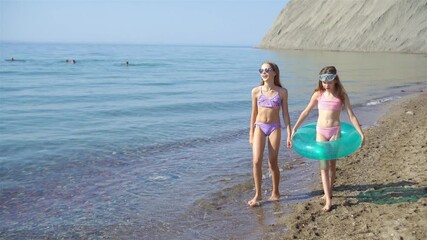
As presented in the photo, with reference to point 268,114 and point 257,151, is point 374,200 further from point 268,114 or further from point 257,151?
point 268,114

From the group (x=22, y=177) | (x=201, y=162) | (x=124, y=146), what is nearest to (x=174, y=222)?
(x=201, y=162)

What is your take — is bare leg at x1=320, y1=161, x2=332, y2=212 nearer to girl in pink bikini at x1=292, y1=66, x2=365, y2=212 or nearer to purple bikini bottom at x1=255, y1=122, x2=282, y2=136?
girl in pink bikini at x1=292, y1=66, x2=365, y2=212

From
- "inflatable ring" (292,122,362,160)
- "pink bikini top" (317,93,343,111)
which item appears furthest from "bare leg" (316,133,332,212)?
"pink bikini top" (317,93,343,111)

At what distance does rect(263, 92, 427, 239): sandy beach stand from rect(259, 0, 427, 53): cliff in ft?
198

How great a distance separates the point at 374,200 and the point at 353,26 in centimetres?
7315

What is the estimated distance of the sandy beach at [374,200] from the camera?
465 cm

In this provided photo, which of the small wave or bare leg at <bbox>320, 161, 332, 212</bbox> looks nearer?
bare leg at <bbox>320, 161, 332, 212</bbox>

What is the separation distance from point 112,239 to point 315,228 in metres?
2.28

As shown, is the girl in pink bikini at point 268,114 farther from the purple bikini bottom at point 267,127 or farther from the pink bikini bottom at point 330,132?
the pink bikini bottom at point 330,132

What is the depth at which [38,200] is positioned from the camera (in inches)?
253

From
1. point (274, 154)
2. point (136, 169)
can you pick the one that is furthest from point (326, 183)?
point (136, 169)

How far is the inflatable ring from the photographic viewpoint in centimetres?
548

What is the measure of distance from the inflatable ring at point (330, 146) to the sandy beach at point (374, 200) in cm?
63

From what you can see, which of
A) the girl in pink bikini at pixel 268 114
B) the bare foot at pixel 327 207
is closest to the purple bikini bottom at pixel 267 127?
the girl in pink bikini at pixel 268 114
